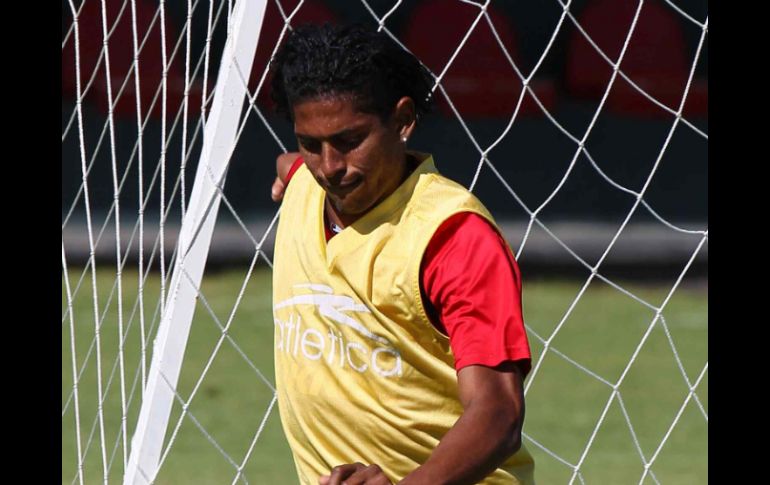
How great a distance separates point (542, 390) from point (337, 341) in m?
4.75

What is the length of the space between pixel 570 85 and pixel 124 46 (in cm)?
360

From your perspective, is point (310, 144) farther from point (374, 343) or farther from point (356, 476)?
point (356, 476)

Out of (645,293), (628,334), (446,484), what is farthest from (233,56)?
(645,293)

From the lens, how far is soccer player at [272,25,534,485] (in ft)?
8.27

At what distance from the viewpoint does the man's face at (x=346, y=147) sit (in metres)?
2.65

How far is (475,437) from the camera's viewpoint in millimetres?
2426

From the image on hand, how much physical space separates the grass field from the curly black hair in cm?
207

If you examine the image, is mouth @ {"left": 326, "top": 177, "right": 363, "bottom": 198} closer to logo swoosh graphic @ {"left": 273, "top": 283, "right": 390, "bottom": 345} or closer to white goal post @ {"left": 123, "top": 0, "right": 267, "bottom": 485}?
logo swoosh graphic @ {"left": 273, "top": 283, "right": 390, "bottom": 345}

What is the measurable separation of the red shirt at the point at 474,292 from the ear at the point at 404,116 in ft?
0.70

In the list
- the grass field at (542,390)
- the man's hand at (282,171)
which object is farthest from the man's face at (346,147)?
the grass field at (542,390)

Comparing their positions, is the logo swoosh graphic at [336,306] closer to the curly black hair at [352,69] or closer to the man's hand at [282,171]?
the curly black hair at [352,69]

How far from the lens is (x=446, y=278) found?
2586 millimetres

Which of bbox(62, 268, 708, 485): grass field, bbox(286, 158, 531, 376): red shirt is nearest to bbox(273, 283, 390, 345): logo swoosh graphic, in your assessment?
bbox(286, 158, 531, 376): red shirt
